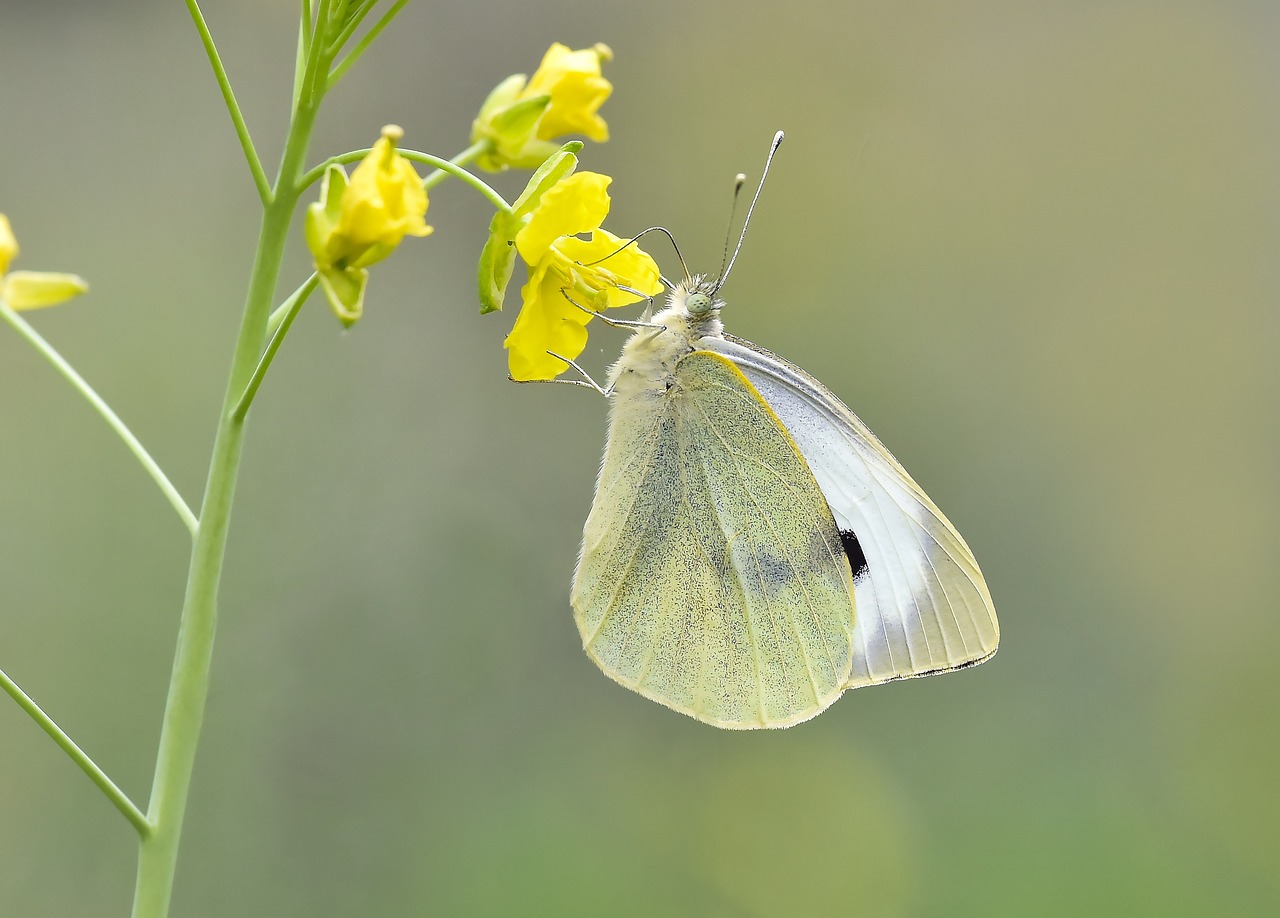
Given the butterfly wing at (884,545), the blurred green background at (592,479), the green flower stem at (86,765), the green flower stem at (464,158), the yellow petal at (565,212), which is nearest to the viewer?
the green flower stem at (86,765)

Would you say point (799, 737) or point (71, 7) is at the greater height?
point (71, 7)

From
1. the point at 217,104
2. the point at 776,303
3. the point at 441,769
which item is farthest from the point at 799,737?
the point at 217,104

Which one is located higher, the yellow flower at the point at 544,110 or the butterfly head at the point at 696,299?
the yellow flower at the point at 544,110

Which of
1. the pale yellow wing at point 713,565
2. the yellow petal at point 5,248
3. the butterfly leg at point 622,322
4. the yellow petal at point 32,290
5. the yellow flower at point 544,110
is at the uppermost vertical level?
the yellow flower at point 544,110

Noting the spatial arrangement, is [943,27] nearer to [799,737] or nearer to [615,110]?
[615,110]

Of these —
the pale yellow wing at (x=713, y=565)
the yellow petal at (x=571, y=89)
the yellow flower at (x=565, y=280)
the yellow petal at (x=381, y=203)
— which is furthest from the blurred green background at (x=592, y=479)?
the yellow petal at (x=381, y=203)

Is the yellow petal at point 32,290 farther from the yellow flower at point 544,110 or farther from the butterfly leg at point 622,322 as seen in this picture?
the butterfly leg at point 622,322

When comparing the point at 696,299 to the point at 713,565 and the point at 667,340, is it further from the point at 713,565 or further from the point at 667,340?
the point at 713,565

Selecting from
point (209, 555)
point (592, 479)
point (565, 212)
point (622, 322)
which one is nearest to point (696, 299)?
point (622, 322)
